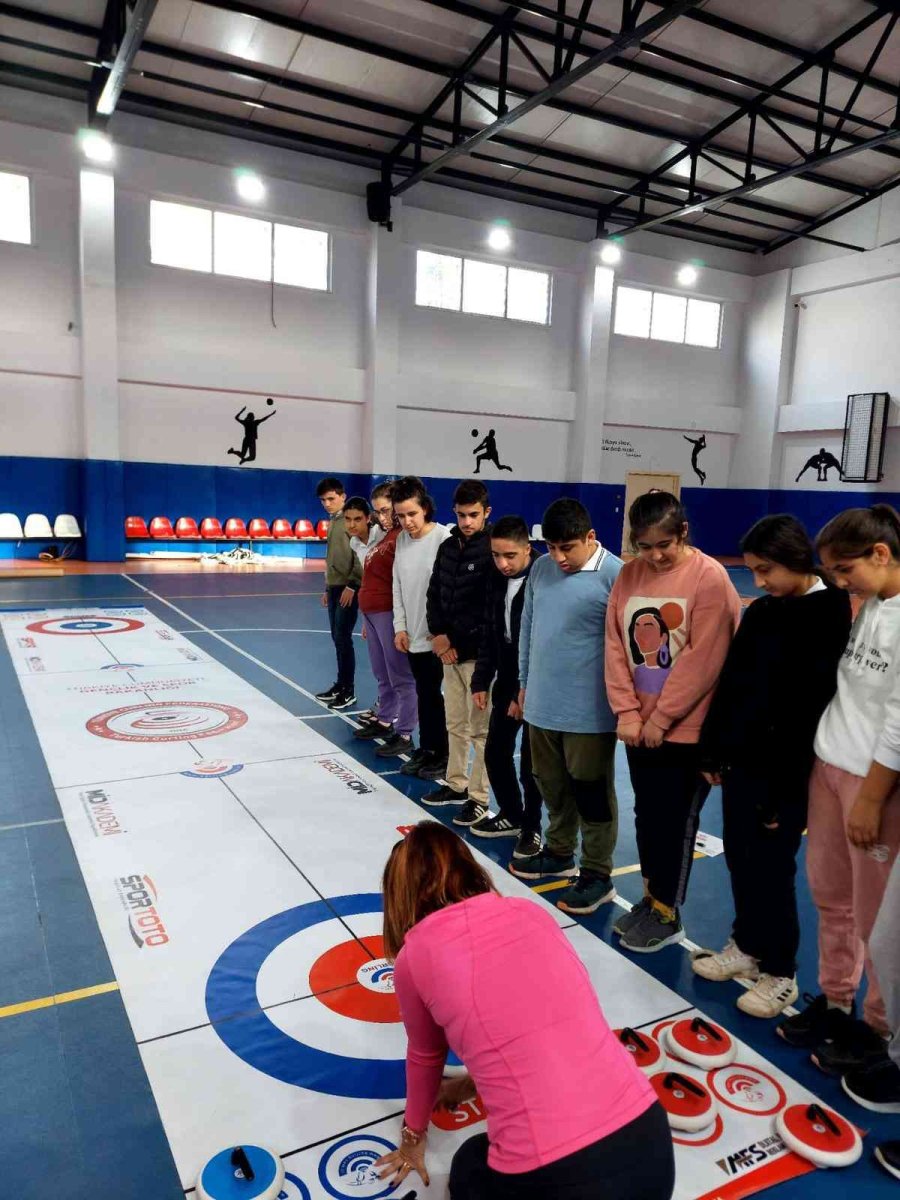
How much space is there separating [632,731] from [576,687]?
0.42 meters

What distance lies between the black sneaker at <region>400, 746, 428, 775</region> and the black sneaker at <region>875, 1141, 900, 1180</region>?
364 cm

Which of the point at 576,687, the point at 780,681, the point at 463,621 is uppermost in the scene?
the point at 780,681

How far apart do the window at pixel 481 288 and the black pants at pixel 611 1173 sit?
780 inches

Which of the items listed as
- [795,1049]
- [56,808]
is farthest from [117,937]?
[795,1049]

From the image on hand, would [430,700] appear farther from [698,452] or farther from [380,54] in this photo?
[698,452]

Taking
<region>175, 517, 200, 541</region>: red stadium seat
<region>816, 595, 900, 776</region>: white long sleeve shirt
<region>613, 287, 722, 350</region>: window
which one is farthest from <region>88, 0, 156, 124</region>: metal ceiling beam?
<region>613, 287, 722, 350</region>: window

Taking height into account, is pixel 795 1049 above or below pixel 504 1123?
below

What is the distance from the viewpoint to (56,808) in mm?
4961

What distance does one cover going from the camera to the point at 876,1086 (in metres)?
2.81

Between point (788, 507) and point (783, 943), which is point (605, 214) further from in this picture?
point (783, 943)

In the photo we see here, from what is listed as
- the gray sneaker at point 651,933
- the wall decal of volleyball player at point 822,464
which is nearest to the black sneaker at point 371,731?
the gray sneaker at point 651,933

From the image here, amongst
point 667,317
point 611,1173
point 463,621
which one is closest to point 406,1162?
point 611,1173

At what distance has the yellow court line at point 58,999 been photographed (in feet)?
10.3

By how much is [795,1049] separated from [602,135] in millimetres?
18591
